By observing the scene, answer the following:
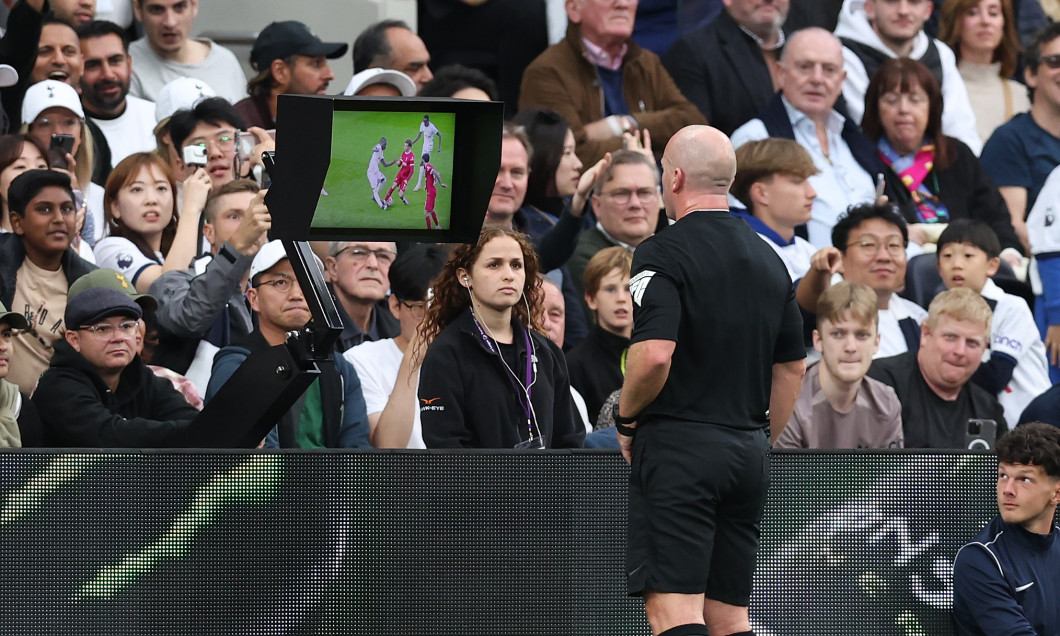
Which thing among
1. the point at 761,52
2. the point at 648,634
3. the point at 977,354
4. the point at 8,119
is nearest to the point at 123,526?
the point at 648,634

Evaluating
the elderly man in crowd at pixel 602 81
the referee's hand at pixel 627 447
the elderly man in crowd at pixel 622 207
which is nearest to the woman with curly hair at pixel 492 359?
the referee's hand at pixel 627 447

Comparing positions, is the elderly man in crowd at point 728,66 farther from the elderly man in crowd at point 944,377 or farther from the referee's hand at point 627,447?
the referee's hand at point 627,447

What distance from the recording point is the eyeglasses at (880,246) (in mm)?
8172

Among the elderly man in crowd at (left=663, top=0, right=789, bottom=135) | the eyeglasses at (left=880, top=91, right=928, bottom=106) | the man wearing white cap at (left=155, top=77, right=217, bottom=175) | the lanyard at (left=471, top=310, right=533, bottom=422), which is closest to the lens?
the lanyard at (left=471, top=310, right=533, bottom=422)

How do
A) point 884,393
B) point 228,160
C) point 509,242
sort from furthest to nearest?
point 228,160, point 884,393, point 509,242

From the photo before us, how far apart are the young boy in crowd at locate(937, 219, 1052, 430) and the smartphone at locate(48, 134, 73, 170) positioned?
4.56 metres

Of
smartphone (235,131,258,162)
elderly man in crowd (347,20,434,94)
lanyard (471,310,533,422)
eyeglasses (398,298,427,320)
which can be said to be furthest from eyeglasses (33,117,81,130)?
lanyard (471,310,533,422)

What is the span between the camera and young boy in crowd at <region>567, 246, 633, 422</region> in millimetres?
7277

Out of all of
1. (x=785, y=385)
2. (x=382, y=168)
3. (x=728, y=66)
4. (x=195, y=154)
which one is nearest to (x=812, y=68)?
(x=728, y=66)

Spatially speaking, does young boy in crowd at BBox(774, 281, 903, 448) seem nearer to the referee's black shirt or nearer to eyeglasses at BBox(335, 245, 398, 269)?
eyeglasses at BBox(335, 245, 398, 269)

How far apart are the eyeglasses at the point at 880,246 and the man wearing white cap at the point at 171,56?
3.69 m

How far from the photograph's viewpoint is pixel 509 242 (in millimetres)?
6410

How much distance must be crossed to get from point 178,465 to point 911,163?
550 cm

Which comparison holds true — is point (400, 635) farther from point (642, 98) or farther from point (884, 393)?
point (642, 98)
